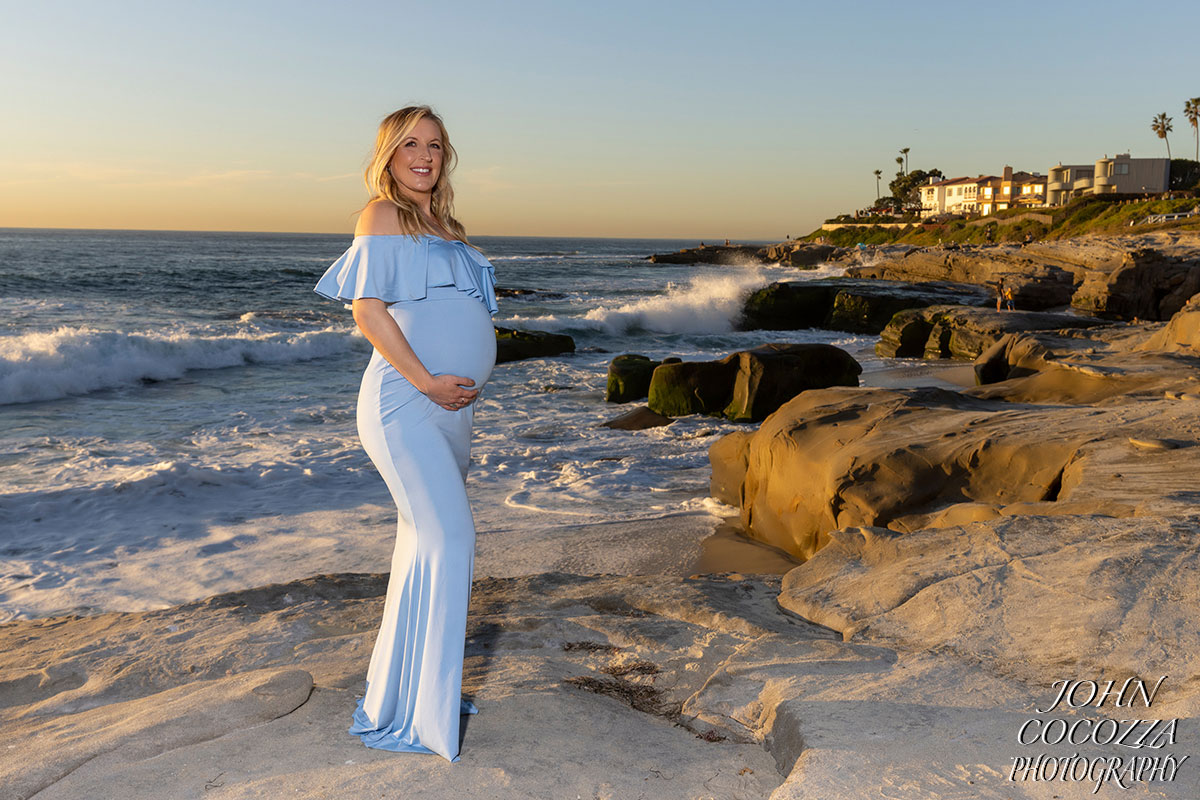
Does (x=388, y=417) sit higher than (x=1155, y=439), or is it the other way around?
(x=388, y=417)

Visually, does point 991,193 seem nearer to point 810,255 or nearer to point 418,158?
point 810,255

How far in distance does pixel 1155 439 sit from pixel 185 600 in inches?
268

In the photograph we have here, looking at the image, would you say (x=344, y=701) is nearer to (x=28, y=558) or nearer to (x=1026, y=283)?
(x=28, y=558)

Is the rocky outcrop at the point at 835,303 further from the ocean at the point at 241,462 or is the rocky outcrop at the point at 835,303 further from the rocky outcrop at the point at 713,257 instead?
the rocky outcrop at the point at 713,257

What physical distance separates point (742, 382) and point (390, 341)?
11.0 metres

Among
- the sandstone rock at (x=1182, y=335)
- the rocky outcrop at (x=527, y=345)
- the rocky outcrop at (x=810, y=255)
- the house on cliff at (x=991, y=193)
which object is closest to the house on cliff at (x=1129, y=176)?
the house on cliff at (x=991, y=193)

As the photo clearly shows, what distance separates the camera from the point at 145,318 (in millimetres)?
29812

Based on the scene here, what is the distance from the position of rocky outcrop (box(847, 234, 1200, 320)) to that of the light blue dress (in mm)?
26463

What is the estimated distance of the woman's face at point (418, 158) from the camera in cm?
290

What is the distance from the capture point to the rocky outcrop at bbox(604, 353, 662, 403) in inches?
588

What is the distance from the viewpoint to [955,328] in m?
20.8

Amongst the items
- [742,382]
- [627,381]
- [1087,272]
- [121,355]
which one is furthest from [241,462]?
[1087,272]

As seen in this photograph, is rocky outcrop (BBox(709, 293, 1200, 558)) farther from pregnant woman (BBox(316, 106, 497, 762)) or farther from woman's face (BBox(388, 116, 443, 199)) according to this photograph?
woman's face (BBox(388, 116, 443, 199))

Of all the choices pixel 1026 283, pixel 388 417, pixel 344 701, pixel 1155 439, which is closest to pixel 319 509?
pixel 344 701
